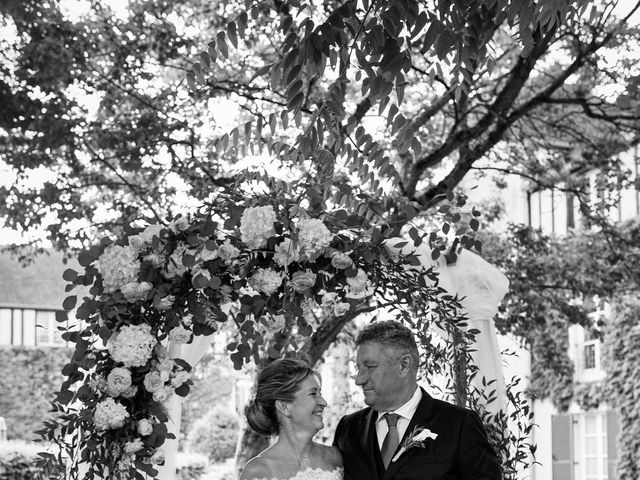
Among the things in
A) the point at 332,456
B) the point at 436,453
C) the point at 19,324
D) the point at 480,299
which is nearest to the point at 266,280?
the point at 332,456

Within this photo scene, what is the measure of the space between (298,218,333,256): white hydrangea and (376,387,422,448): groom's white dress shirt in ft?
2.44

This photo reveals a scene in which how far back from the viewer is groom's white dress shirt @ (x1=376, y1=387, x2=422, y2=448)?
4.36m

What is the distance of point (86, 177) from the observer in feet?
39.1

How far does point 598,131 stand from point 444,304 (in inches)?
375

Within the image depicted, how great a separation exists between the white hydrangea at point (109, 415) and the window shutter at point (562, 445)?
16.5 metres

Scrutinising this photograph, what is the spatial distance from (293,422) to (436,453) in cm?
61

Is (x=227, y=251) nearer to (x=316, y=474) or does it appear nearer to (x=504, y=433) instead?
(x=316, y=474)

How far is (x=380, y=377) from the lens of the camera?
171 inches

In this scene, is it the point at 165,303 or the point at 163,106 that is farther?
the point at 163,106

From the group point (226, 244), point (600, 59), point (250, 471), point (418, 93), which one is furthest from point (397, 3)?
point (418, 93)

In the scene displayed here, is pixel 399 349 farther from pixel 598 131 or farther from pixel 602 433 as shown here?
pixel 602 433

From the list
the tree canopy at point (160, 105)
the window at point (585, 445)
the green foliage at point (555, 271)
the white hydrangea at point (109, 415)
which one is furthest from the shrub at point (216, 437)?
the white hydrangea at point (109, 415)

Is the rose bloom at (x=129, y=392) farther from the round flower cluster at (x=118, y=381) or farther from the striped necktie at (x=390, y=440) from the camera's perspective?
the striped necktie at (x=390, y=440)

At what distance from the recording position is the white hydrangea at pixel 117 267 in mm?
4371
